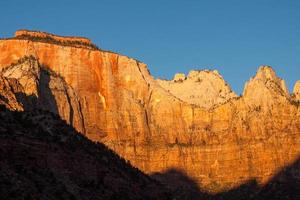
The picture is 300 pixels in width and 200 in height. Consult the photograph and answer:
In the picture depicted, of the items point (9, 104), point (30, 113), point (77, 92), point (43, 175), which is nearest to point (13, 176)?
point (43, 175)

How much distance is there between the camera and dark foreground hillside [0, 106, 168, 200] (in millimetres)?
73625

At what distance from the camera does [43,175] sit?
77.4 meters

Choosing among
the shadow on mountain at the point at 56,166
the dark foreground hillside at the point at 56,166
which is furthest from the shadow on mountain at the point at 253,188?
the shadow on mountain at the point at 56,166

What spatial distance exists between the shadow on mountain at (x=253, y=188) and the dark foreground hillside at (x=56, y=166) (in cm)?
8666

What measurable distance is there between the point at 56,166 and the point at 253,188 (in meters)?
116

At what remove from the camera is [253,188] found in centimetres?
19300

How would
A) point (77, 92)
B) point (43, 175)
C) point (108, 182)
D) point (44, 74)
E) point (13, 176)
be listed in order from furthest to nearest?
point (77, 92), point (44, 74), point (108, 182), point (43, 175), point (13, 176)

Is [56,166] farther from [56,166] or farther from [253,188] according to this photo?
[253,188]

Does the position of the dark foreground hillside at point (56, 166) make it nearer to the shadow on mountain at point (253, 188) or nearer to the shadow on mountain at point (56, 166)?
the shadow on mountain at point (56, 166)

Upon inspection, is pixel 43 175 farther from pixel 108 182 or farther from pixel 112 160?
pixel 112 160

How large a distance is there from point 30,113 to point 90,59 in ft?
335

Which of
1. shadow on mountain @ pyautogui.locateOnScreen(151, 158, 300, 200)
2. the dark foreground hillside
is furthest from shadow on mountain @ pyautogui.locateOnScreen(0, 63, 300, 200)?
shadow on mountain @ pyautogui.locateOnScreen(151, 158, 300, 200)

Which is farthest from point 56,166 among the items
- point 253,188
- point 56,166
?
point 253,188

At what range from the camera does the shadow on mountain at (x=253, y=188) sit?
18462 centimetres
